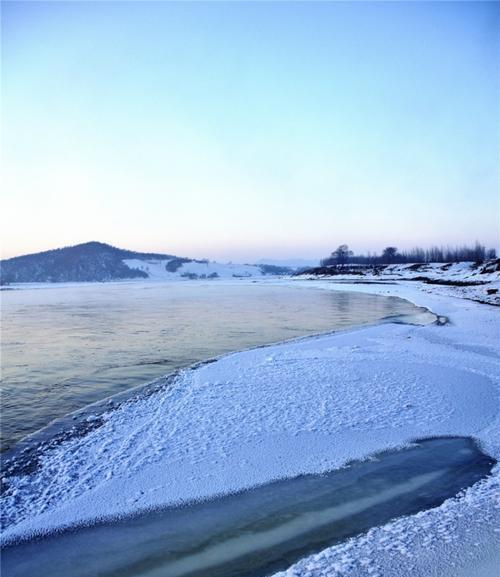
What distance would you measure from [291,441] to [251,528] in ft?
7.56

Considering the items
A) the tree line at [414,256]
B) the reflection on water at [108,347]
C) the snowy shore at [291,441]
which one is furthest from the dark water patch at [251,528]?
the tree line at [414,256]

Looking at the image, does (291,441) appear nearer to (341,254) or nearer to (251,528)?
(251,528)

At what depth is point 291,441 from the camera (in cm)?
684

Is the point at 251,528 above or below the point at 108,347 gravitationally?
below

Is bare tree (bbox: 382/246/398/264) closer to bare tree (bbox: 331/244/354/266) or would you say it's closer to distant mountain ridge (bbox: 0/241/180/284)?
bare tree (bbox: 331/244/354/266)

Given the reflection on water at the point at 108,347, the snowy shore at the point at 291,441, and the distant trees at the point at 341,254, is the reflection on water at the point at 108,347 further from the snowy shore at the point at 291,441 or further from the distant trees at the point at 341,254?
the distant trees at the point at 341,254

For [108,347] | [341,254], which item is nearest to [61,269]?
[341,254]

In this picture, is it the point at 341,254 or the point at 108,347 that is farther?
the point at 341,254

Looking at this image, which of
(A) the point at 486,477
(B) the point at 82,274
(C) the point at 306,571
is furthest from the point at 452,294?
(B) the point at 82,274

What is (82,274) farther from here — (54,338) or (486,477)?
(486,477)

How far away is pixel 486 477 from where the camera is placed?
5.56 metres

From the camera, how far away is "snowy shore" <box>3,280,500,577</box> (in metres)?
4.26

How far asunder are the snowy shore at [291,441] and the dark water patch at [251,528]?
24cm

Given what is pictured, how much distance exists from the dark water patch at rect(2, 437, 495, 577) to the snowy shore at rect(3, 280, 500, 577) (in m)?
0.24
